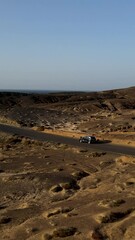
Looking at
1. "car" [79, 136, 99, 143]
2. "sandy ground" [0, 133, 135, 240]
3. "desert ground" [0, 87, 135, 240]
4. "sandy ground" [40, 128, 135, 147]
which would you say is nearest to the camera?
"sandy ground" [0, 133, 135, 240]

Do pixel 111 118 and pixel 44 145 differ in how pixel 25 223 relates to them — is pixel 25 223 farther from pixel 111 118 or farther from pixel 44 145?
pixel 111 118

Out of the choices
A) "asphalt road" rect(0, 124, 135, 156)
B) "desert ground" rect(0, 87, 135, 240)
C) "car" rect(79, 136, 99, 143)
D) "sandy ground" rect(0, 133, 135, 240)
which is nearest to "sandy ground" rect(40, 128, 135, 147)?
"desert ground" rect(0, 87, 135, 240)

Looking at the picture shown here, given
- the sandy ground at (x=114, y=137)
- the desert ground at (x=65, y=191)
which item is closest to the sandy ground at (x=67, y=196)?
the desert ground at (x=65, y=191)

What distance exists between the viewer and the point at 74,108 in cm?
11962

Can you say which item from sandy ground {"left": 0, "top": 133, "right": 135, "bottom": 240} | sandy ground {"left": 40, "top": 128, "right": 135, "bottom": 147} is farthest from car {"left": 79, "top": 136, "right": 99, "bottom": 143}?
sandy ground {"left": 0, "top": 133, "right": 135, "bottom": 240}

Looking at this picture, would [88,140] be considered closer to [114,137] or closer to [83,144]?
[83,144]

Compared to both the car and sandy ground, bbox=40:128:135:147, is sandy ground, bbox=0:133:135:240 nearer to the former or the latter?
the car

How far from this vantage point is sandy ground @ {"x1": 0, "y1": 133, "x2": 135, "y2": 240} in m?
23.5

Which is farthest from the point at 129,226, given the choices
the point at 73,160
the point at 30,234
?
the point at 73,160

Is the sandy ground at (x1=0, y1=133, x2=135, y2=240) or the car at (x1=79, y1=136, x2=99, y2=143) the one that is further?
the car at (x1=79, y1=136, x2=99, y2=143)

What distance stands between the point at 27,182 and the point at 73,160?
12224 mm

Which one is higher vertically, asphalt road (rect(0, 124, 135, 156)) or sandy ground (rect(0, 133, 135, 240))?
sandy ground (rect(0, 133, 135, 240))

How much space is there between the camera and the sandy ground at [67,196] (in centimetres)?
2348

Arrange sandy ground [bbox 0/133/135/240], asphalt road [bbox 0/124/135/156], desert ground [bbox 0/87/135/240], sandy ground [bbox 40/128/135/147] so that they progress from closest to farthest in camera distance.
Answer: sandy ground [bbox 0/133/135/240], desert ground [bbox 0/87/135/240], asphalt road [bbox 0/124/135/156], sandy ground [bbox 40/128/135/147]
